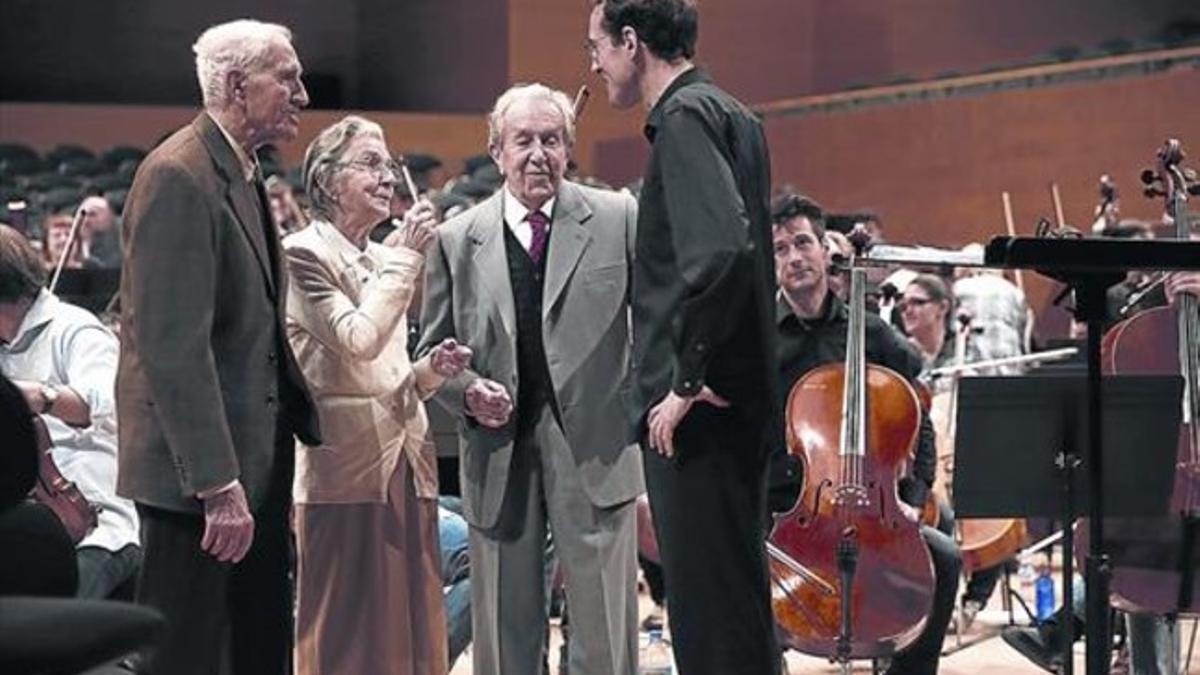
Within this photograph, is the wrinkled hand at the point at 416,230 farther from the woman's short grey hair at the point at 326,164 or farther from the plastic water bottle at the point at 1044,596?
the plastic water bottle at the point at 1044,596

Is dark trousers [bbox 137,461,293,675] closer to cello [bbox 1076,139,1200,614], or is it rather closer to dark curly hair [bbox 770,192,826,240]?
dark curly hair [bbox 770,192,826,240]

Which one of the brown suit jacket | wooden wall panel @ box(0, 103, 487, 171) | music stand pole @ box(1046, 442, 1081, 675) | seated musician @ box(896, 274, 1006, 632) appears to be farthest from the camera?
wooden wall panel @ box(0, 103, 487, 171)

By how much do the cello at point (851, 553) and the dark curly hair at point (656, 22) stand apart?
107 centimetres

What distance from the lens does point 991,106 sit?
37.9ft

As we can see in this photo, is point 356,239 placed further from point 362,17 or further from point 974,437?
point 362,17

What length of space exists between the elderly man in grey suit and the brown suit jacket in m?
0.72

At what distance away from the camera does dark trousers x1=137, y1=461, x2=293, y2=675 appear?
3.16 meters

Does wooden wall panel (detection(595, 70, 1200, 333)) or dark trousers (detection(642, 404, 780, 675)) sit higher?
wooden wall panel (detection(595, 70, 1200, 333))

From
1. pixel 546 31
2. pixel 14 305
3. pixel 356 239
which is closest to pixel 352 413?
pixel 356 239

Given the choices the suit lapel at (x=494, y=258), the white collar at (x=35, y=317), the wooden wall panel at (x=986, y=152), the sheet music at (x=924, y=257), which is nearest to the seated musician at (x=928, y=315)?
the sheet music at (x=924, y=257)

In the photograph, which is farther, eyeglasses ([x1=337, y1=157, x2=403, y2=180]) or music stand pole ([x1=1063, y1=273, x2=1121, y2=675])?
eyeglasses ([x1=337, y1=157, x2=403, y2=180])

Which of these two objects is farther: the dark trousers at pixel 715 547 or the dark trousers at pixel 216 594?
the dark trousers at pixel 715 547

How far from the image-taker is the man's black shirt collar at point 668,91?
11.0ft

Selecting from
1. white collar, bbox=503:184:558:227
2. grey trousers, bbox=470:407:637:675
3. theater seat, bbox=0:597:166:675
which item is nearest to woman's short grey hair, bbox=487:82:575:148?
white collar, bbox=503:184:558:227
